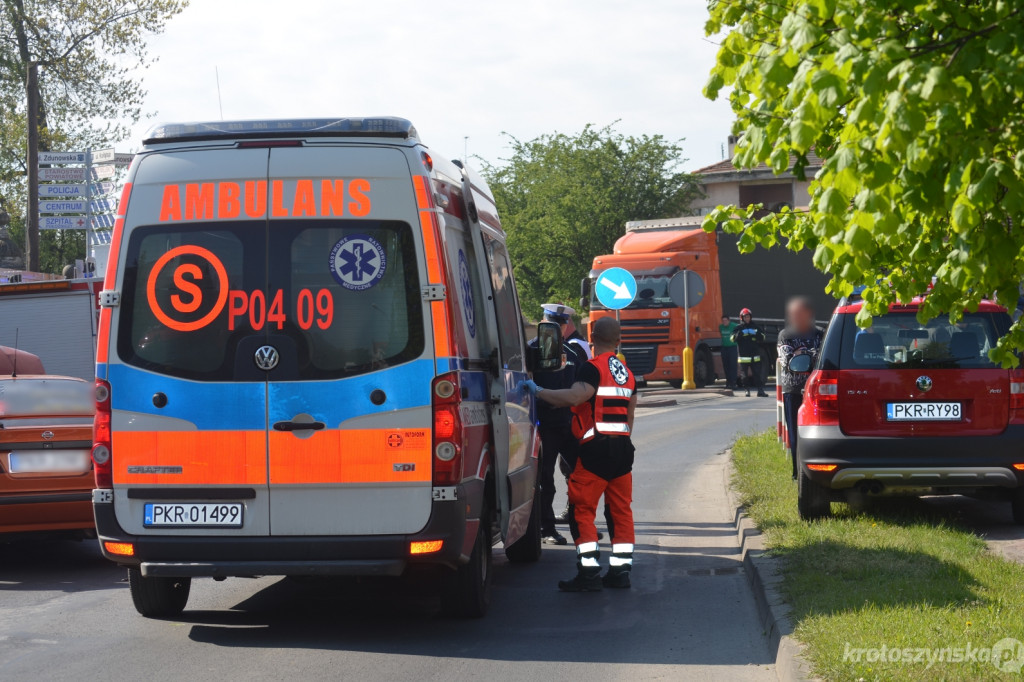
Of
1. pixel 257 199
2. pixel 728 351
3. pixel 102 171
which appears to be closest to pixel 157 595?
pixel 257 199

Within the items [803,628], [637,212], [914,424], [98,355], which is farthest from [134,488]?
[637,212]

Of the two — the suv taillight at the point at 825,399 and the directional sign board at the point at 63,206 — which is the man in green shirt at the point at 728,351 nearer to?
the directional sign board at the point at 63,206

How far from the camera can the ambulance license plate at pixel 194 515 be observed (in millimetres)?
6789

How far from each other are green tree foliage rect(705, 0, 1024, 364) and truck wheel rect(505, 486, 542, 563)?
5515 millimetres

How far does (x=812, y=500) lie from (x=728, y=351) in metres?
20.7

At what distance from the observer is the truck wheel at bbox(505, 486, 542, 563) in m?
9.82

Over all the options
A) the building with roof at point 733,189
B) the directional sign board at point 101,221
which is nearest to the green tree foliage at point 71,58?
the directional sign board at point 101,221

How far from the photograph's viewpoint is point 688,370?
97.8 feet

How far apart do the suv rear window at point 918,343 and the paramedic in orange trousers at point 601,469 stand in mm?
2310

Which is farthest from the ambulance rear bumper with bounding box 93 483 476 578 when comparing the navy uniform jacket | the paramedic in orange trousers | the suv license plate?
the suv license plate

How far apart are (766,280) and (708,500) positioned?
824 inches

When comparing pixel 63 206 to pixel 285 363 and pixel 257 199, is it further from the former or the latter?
pixel 285 363

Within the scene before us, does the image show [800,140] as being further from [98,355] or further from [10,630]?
[10,630]

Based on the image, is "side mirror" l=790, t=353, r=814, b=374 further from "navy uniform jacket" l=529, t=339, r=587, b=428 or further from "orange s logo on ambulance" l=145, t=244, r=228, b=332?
"orange s logo on ambulance" l=145, t=244, r=228, b=332
